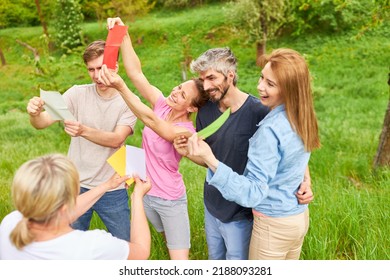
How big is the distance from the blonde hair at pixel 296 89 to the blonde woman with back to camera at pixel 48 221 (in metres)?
0.95

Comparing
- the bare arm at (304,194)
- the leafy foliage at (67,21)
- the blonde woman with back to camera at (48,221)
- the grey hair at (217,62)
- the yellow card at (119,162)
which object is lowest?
the leafy foliage at (67,21)

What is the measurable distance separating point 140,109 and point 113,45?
0.39m

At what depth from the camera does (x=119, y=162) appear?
213cm

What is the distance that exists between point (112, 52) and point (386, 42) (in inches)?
677

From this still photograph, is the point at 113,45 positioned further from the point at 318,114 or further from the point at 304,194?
the point at 318,114

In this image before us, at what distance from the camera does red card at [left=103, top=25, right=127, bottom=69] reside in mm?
2236

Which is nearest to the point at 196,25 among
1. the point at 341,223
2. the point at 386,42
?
the point at 386,42

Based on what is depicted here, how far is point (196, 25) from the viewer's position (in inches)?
890

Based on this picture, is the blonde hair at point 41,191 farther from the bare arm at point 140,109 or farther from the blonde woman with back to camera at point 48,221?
the bare arm at point 140,109

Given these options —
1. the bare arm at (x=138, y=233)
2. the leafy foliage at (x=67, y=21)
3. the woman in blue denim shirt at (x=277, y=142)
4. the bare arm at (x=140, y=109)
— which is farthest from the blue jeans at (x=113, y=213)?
the leafy foliage at (x=67, y=21)

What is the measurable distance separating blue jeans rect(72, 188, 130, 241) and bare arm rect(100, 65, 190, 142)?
681 millimetres

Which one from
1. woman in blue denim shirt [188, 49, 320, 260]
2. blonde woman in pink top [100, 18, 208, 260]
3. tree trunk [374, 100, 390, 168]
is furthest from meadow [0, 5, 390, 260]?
woman in blue denim shirt [188, 49, 320, 260]

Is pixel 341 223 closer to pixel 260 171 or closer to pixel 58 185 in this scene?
pixel 260 171

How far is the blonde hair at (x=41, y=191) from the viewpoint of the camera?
1394 millimetres
